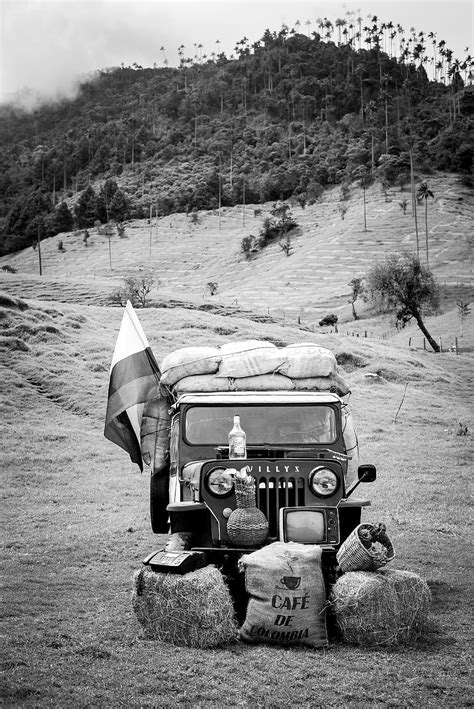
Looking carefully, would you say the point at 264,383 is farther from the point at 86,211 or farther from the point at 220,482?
the point at 86,211

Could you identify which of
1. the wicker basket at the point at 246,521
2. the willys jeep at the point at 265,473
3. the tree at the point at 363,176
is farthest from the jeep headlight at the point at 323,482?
the tree at the point at 363,176

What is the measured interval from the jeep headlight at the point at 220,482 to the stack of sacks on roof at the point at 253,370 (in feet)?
8.02

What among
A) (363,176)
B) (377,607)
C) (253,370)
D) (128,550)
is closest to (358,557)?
(377,607)

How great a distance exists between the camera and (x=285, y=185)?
187750 millimetres

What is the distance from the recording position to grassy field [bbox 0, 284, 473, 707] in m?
7.10

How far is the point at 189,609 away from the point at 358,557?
1.79m

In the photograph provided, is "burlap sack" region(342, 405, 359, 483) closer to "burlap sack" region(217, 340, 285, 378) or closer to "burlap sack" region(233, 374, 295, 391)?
"burlap sack" region(233, 374, 295, 391)

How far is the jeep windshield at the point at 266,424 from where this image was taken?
10586mm

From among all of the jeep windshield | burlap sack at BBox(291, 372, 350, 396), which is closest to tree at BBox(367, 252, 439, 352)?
burlap sack at BBox(291, 372, 350, 396)

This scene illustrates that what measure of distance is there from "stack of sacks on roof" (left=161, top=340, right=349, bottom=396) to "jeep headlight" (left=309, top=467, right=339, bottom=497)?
233 centimetres

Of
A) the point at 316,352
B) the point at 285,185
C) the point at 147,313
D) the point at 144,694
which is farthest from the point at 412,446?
the point at 285,185

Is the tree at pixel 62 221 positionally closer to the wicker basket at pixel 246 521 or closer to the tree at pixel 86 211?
the tree at pixel 86 211

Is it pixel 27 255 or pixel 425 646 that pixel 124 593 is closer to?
pixel 425 646

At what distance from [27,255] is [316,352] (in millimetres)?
166627
